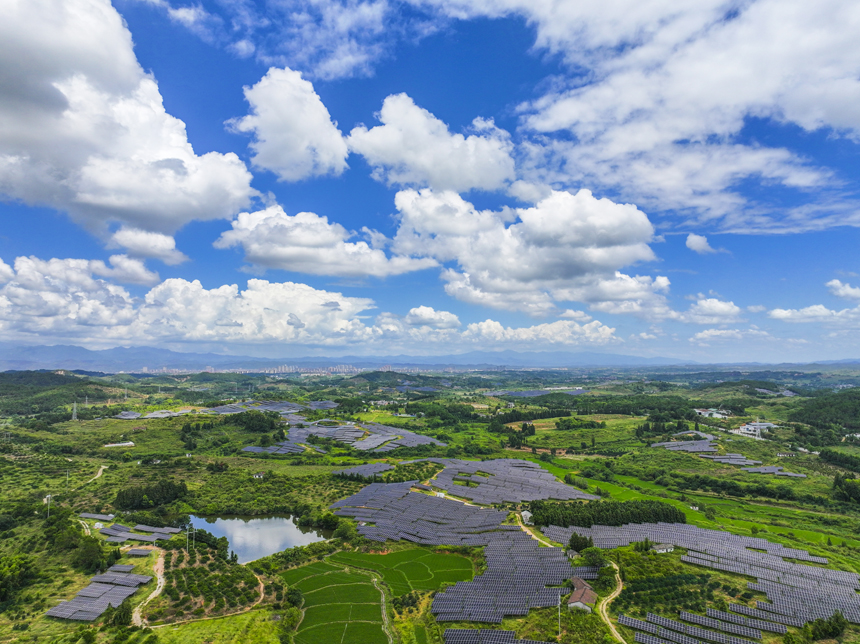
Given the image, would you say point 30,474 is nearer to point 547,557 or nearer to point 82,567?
point 82,567

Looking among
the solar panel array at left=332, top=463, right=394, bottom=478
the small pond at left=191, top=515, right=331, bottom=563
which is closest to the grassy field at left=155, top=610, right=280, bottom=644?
the small pond at left=191, top=515, right=331, bottom=563

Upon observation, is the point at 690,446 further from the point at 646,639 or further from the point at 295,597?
the point at 295,597

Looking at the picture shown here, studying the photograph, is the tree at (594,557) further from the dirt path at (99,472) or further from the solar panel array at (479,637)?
the dirt path at (99,472)

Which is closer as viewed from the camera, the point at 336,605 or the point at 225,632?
the point at 225,632

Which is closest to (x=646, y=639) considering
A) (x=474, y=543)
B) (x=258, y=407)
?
(x=474, y=543)

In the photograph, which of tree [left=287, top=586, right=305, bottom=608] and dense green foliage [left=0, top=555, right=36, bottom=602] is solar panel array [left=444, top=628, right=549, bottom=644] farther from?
dense green foliage [left=0, top=555, right=36, bottom=602]

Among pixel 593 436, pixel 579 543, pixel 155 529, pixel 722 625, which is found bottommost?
pixel 593 436
